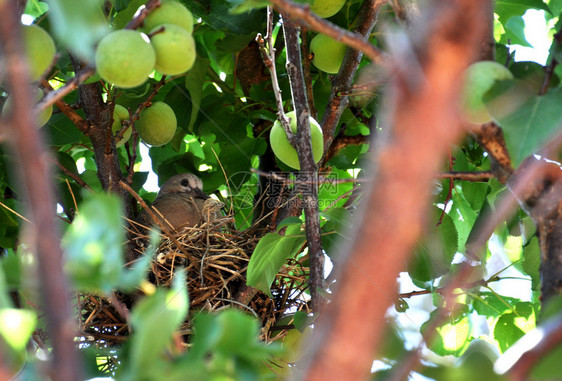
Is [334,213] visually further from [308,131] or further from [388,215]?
[388,215]

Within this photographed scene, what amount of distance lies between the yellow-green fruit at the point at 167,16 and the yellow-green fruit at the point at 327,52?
1022mm

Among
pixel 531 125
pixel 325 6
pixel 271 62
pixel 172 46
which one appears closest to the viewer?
pixel 531 125

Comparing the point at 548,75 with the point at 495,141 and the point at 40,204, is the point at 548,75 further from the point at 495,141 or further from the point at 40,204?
the point at 40,204

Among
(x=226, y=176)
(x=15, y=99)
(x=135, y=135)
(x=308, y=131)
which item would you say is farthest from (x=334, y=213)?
(x=15, y=99)

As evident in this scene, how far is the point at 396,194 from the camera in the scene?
498 mm

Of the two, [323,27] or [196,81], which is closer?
[323,27]

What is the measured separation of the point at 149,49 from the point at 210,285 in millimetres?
1507

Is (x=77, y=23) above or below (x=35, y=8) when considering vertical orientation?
above

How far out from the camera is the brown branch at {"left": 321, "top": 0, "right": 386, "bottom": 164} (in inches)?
91.7

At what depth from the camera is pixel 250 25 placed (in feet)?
8.09

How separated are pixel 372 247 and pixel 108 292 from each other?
0.37m

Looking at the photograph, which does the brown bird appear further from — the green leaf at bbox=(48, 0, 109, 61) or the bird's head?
the green leaf at bbox=(48, 0, 109, 61)

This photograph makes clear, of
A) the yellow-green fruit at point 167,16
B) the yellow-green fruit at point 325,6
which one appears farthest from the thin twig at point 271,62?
the yellow-green fruit at point 167,16

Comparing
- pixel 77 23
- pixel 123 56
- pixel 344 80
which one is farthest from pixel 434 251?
pixel 77 23
